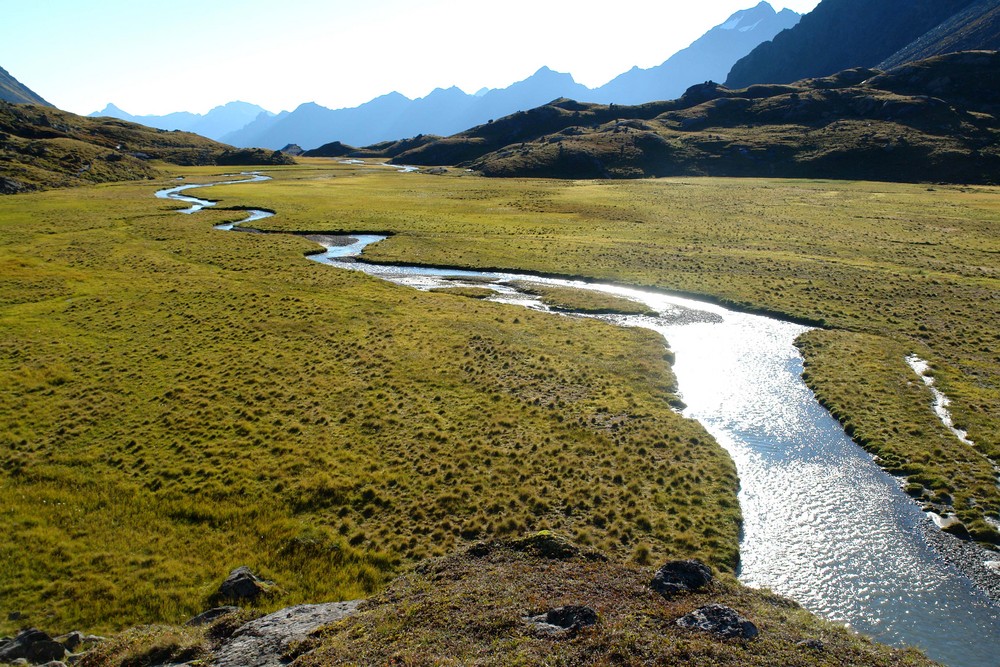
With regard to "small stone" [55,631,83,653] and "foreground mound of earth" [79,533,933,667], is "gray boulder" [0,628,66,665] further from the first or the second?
"foreground mound of earth" [79,533,933,667]

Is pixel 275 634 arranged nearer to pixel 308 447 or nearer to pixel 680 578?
pixel 680 578

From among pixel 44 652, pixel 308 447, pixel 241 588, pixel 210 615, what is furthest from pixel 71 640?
pixel 308 447

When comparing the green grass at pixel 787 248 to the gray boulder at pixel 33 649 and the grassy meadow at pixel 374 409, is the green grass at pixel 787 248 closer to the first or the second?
the grassy meadow at pixel 374 409

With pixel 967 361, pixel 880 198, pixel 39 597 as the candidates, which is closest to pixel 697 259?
pixel 967 361

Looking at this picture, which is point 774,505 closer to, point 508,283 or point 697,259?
point 508,283

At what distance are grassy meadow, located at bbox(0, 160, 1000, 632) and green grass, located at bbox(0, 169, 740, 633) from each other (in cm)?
14

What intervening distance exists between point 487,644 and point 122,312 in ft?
157

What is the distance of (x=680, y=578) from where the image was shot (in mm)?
17594

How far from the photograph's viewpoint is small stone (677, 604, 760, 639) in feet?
47.2

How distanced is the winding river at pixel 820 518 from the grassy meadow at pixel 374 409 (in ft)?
4.72

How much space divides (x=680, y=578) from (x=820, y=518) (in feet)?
31.4

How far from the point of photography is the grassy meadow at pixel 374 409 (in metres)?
21.1

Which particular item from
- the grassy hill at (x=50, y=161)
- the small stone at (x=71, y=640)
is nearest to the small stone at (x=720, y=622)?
the small stone at (x=71, y=640)

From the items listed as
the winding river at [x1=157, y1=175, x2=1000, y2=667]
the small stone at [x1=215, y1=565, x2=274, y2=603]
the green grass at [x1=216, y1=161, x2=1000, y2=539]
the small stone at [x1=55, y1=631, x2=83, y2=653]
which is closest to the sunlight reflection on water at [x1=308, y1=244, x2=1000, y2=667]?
the winding river at [x1=157, y1=175, x2=1000, y2=667]
